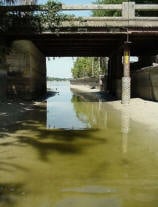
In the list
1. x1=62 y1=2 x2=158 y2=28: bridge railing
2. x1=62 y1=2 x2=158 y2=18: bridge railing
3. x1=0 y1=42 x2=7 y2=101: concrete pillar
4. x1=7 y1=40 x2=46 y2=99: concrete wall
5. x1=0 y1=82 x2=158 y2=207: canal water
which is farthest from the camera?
x1=7 y1=40 x2=46 y2=99: concrete wall

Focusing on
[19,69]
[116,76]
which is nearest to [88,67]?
[116,76]

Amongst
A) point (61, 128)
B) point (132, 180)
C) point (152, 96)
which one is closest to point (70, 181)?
point (132, 180)

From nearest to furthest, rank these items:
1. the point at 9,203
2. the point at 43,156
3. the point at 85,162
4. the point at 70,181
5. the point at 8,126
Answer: the point at 9,203, the point at 70,181, the point at 85,162, the point at 43,156, the point at 8,126

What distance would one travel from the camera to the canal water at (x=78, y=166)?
664 cm

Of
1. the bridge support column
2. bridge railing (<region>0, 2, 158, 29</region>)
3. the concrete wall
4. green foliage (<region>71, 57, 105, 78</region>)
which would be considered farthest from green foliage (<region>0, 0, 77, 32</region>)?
green foliage (<region>71, 57, 105, 78</region>)

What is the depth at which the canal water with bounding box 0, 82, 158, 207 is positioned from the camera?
6.64 m

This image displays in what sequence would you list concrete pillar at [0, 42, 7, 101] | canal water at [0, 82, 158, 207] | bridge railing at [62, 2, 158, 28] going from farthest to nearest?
concrete pillar at [0, 42, 7, 101] < bridge railing at [62, 2, 158, 28] < canal water at [0, 82, 158, 207]

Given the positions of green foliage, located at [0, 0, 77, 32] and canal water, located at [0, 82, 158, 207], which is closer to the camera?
canal water, located at [0, 82, 158, 207]

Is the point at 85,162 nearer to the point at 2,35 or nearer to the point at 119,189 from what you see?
the point at 119,189

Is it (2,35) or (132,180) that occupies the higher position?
(2,35)

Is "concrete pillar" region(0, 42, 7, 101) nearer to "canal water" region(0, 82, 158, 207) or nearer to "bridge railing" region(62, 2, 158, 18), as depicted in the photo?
"bridge railing" region(62, 2, 158, 18)

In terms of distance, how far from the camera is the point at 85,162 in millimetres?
9336

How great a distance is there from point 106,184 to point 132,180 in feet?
2.05

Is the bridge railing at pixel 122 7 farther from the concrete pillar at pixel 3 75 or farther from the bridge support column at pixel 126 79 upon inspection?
the concrete pillar at pixel 3 75
